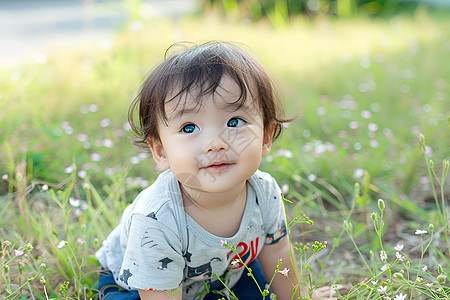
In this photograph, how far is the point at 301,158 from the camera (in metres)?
2.64

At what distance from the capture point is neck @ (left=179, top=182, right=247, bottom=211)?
1.51m

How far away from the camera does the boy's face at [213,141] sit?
4.58 feet

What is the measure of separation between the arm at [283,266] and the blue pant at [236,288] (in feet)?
0.13

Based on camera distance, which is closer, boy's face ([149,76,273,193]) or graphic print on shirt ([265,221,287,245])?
boy's face ([149,76,273,193])

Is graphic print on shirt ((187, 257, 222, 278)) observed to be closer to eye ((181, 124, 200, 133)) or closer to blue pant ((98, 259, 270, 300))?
blue pant ((98, 259, 270, 300))

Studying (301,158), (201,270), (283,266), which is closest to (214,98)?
(201,270)

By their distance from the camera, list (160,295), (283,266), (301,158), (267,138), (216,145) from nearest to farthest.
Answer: (216,145) → (160,295) → (267,138) → (283,266) → (301,158)

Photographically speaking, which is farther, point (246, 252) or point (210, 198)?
point (246, 252)

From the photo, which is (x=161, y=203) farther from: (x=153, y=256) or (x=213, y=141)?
(x=213, y=141)

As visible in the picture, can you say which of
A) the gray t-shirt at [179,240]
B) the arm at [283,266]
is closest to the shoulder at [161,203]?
the gray t-shirt at [179,240]

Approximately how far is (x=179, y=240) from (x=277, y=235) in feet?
1.22

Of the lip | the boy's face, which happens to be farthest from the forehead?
the lip

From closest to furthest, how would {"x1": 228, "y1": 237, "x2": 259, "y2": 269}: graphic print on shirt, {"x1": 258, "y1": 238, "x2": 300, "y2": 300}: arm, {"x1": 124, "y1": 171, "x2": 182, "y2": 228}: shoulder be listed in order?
A: {"x1": 124, "y1": 171, "x2": 182, "y2": 228}: shoulder < {"x1": 228, "y1": 237, "x2": 259, "y2": 269}: graphic print on shirt < {"x1": 258, "y1": 238, "x2": 300, "y2": 300}: arm

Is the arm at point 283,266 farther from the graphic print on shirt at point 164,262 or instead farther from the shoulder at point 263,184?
the graphic print on shirt at point 164,262
